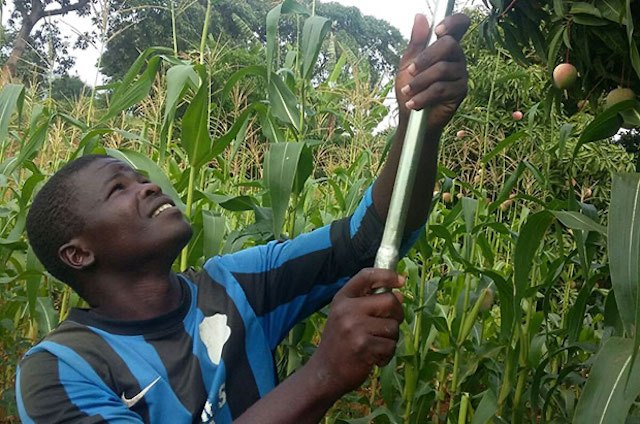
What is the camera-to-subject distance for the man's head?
1.48 meters

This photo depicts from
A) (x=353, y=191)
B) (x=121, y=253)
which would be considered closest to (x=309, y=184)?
(x=353, y=191)

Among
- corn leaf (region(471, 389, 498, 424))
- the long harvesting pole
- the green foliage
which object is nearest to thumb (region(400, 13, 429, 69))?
the green foliage

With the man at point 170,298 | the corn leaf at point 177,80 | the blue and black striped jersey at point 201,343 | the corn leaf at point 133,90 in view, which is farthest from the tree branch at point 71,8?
the blue and black striped jersey at point 201,343

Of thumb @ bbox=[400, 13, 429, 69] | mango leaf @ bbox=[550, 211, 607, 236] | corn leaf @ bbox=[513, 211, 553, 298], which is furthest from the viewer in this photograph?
corn leaf @ bbox=[513, 211, 553, 298]

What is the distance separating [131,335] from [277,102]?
843 millimetres

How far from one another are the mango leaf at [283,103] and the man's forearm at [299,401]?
3.27ft

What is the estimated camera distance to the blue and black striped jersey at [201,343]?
52.0 inches

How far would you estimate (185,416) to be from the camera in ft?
4.62

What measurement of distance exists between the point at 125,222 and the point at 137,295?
0.18 meters

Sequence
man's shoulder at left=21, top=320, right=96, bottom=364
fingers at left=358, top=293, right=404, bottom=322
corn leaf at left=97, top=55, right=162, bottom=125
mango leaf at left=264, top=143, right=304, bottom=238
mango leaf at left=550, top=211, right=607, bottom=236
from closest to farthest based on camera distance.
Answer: fingers at left=358, top=293, right=404, bottom=322, man's shoulder at left=21, top=320, right=96, bottom=364, mango leaf at left=550, top=211, right=607, bottom=236, mango leaf at left=264, top=143, right=304, bottom=238, corn leaf at left=97, top=55, right=162, bottom=125

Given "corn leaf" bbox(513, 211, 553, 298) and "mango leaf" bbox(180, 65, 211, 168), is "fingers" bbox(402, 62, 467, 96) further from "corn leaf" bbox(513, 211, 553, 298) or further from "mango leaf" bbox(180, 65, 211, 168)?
"mango leaf" bbox(180, 65, 211, 168)

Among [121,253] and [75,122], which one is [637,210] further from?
[75,122]

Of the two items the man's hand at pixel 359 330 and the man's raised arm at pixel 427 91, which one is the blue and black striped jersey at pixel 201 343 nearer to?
the man's raised arm at pixel 427 91

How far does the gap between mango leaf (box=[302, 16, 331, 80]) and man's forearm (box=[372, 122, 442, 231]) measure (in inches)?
18.5
